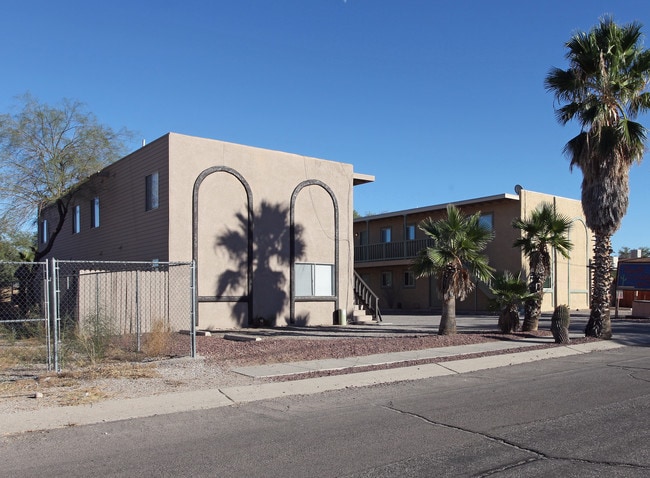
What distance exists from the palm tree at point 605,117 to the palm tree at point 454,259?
3444mm

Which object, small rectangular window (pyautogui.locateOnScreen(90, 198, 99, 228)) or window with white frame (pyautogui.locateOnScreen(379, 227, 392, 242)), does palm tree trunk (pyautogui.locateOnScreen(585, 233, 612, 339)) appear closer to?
small rectangular window (pyautogui.locateOnScreen(90, 198, 99, 228))

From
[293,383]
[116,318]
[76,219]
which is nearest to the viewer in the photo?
[293,383]

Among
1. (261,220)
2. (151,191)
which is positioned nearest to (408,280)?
(261,220)

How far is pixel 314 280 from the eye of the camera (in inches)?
941

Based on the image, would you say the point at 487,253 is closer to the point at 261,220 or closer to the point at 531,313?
the point at 531,313

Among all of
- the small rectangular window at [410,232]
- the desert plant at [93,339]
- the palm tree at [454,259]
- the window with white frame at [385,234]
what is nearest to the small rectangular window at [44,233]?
the desert plant at [93,339]

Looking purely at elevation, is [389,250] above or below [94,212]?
below

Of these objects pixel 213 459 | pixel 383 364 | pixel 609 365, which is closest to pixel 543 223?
pixel 609 365

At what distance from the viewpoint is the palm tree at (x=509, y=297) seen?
61.9 feet

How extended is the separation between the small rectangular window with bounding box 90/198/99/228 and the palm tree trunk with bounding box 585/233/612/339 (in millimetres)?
19052

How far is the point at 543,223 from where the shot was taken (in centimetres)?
1939

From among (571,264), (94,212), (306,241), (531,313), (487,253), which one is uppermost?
(94,212)

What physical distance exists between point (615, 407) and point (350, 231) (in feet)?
55.2

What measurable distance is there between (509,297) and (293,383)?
991 cm
